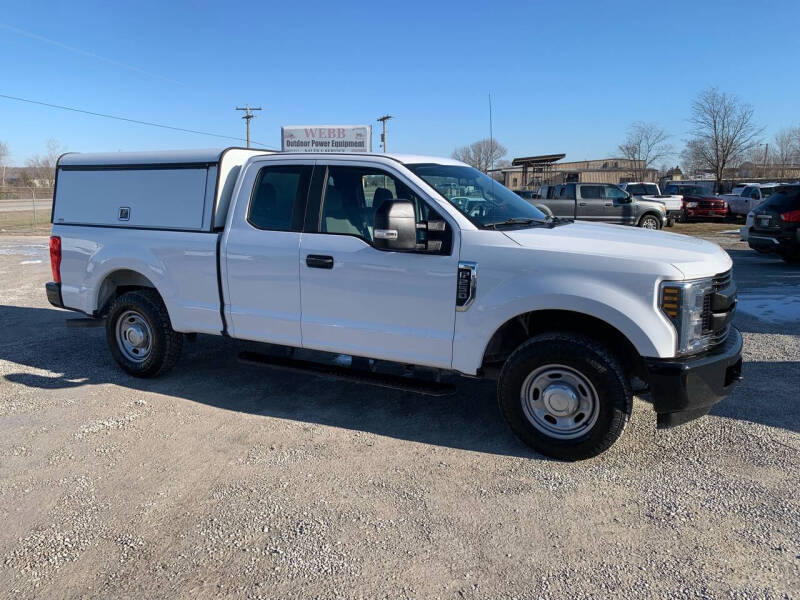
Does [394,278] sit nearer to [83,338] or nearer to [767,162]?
[83,338]

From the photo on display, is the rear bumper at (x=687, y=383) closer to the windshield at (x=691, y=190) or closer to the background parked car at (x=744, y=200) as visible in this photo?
the background parked car at (x=744, y=200)

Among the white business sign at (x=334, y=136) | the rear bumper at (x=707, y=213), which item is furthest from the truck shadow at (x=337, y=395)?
the rear bumper at (x=707, y=213)

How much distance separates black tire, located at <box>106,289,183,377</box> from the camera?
5414mm

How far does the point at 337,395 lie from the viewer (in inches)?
205

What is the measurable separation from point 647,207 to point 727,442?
17.3 meters

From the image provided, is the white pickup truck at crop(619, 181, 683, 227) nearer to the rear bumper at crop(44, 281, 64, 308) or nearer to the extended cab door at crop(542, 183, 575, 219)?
the extended cab door at crop(542, 183, 575, 219)

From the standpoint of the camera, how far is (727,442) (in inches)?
164

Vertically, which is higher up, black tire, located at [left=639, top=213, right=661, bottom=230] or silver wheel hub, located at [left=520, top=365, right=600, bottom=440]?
black tire, located at [left=639, top=213, right=661, bottom=230]

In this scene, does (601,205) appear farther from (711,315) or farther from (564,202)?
(711,315)

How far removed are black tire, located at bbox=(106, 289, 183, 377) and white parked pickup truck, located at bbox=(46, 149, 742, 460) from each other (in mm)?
19

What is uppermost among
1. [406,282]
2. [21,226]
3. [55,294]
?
[21,226]

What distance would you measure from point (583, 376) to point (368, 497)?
154 centimetres

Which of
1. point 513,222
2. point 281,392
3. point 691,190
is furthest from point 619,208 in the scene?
point 281,392

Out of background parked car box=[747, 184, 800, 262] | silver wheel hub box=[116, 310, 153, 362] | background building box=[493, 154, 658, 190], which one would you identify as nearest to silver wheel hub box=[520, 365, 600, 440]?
silver wheel hub box=[116, 310, 153, 362]
